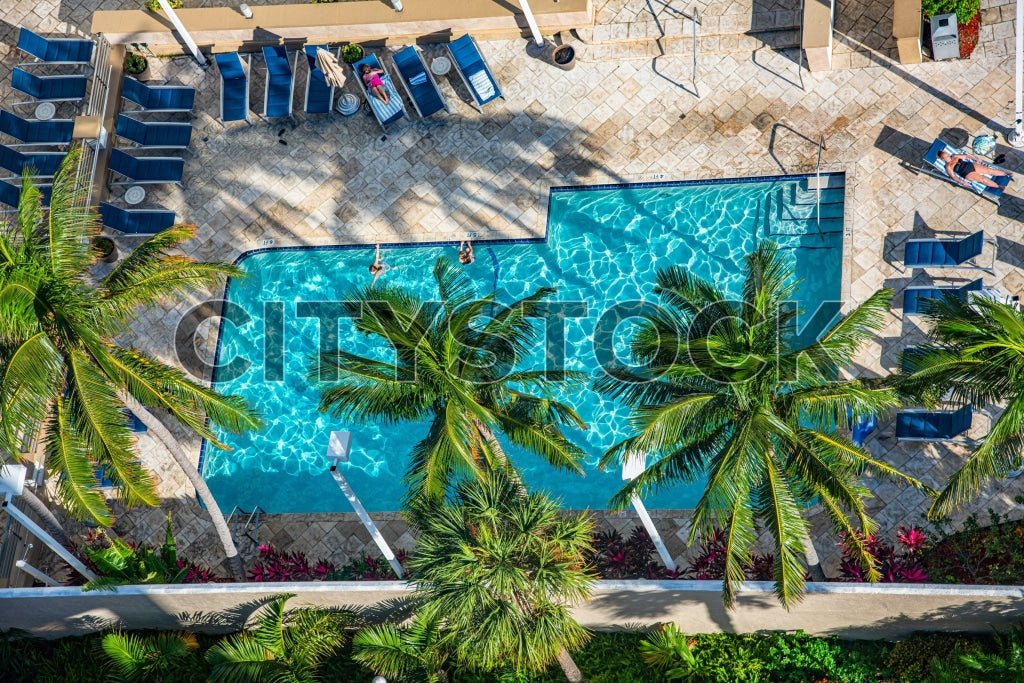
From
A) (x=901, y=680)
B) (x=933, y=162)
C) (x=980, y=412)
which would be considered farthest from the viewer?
(x=933, y=162)

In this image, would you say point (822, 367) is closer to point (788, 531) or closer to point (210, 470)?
point (788, 531)

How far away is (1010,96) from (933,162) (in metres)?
2.27

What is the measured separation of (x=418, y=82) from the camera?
69.8 feet

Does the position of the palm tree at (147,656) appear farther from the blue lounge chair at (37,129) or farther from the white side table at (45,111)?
the white side table at (45,111)

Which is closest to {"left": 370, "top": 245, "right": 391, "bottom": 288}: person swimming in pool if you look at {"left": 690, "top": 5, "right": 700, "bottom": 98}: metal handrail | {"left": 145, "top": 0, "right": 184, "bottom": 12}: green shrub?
{"left": 690, "top": 5, "right": 700, "bottom": 98}: metal handrail

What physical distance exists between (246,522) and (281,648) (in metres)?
3.30

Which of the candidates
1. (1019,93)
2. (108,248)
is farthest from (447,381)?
(1019,93)

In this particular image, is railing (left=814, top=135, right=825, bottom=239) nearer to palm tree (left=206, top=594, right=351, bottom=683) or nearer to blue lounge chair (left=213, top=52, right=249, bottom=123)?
palm tree (left=206, top=594, right=351, bottom=683)

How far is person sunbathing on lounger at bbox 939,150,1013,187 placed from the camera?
1803 cm

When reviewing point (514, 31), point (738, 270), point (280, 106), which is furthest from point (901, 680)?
point (280, 106)

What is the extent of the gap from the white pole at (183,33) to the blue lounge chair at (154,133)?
199cm

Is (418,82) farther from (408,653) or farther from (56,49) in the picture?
(408,653)

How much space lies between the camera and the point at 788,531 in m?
12.6

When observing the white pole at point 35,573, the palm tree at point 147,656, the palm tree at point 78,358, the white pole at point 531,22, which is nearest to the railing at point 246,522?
the palm tree at point 147,656
